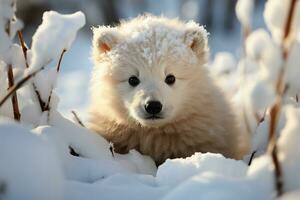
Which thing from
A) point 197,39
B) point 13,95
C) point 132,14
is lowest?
point 13,95

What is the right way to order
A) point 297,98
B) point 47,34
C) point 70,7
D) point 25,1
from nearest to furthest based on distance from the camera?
1. point 47,34
2. point 297,98
3. point 25,1
4. point 70,7

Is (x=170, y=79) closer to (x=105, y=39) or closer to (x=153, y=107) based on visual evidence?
(x=153, y=107)

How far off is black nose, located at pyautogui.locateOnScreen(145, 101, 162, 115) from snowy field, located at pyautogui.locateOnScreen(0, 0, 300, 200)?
26.2 inches

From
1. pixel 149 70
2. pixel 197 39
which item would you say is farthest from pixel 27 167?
pixel 197 39

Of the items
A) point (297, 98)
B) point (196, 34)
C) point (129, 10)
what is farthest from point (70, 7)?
point (297, 98)

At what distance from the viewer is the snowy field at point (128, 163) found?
5.93 ft

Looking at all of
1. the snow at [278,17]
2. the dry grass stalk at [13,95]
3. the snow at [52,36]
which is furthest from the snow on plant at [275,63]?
the dry grass stalk at [13,95]

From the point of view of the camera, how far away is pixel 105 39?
4.12m

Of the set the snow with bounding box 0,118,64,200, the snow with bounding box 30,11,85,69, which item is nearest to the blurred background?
the snow with bounding box 30,11,85,69

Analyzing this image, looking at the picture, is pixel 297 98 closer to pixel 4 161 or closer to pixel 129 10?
pixel 4 161

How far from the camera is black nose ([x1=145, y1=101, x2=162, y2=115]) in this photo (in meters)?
3.71

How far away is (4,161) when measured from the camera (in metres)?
2.00

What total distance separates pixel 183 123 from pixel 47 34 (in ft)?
5.70

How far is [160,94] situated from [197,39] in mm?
594
